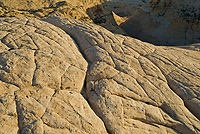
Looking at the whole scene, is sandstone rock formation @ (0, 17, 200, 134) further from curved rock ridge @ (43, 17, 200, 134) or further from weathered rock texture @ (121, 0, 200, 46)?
weathered rock texture @ (121, 0, 200, 46)

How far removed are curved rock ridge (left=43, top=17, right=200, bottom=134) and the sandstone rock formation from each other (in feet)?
0.05

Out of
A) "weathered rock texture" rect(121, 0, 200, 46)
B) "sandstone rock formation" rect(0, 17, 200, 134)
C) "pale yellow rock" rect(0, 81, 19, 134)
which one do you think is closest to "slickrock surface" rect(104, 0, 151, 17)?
"weathered rock texture" rect(121, 0, 200, 46)

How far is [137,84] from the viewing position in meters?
3.38

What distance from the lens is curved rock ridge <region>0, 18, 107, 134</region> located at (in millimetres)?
2279

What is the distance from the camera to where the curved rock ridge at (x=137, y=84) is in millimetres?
2863

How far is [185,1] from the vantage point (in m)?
10.1

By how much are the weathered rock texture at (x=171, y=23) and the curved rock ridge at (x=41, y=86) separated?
8.08 metres

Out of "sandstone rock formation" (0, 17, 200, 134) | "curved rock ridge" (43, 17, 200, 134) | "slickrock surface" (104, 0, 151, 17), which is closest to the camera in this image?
"sandstone rock formation" (0, 17, 200, 134)

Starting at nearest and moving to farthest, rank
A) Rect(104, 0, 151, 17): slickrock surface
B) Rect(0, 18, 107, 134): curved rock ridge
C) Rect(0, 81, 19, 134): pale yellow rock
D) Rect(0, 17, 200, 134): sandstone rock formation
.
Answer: Rect(0, 81, 19, 134): pale yellow rock → Rect(0, 18, 107, 134): curved rock ridge → Rect(0, 17, 200, 134): sandstone rock formation → Rect(104, 0, 151, 17): slickrock surface

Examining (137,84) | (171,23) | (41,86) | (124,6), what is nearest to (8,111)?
(41,86)

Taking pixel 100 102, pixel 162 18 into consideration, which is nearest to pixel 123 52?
pixel 100 102

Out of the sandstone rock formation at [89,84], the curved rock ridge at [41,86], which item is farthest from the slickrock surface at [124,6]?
the curved rock ridge at [41,86]

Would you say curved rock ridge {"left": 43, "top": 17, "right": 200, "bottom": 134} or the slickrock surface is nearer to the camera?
curved rock ridge {"left": 43, "top": 17, "right": 200, "bottom": 134}

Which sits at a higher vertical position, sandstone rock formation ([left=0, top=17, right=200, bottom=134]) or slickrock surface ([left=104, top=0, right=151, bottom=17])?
slickrock surface ([left=104, top=0, right=151, bottom=17])
